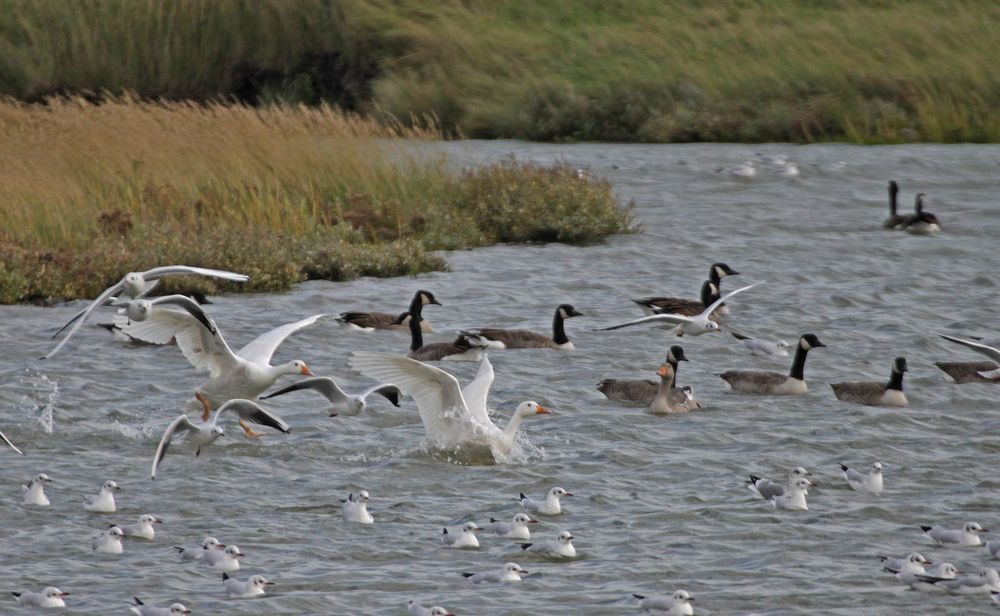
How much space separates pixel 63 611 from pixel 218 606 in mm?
877

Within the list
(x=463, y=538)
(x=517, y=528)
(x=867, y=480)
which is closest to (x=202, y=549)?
(x=463, y=538)

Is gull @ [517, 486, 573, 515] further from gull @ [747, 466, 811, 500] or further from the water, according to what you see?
gull @ [747, 466, 811, 500]

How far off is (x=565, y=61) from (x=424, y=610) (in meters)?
34.7

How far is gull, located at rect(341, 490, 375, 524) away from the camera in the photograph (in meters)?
11.1

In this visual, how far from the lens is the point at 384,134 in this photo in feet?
91.2

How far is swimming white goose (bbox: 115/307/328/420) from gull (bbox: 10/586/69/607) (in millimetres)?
4034

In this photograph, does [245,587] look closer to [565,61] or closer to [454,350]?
[454,350]

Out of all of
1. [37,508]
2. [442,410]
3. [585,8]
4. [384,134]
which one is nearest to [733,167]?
[384,134]

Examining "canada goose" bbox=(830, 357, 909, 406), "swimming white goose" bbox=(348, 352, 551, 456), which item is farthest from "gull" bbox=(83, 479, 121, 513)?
"canada goose" bbox=(830, 357, 909, 406)

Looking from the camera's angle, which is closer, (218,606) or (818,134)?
(218,606)

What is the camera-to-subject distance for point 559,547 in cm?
1051

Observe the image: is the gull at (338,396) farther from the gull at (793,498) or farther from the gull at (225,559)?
the gull at (793,498)

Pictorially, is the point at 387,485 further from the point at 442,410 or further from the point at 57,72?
the point at 57,72

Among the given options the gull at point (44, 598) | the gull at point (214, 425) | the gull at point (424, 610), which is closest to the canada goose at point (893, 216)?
the gull at point (214, 425)
